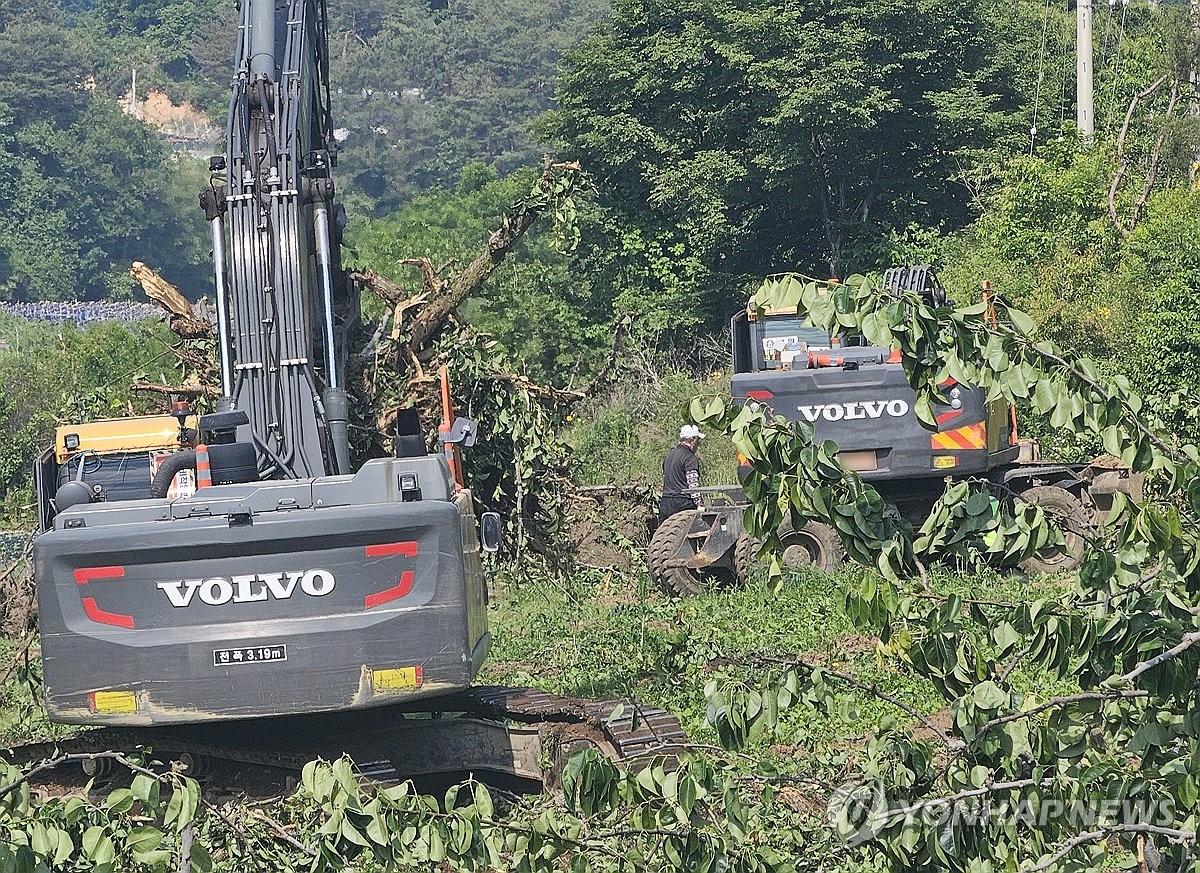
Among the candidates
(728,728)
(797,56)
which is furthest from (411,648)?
(797,56)

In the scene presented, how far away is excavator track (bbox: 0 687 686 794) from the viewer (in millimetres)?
10484

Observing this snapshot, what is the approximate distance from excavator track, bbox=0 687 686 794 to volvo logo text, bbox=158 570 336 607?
1292 mm

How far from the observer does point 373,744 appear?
1077cm

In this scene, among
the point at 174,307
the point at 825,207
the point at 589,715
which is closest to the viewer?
the point at 589,715

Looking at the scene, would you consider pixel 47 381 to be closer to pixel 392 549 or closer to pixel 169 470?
pixel 169 470

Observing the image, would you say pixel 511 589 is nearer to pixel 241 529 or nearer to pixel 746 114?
pixel 241 529

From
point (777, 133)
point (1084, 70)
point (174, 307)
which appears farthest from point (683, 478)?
point (777, 133)

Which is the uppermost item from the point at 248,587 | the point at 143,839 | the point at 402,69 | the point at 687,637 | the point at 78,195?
the point at 402,69

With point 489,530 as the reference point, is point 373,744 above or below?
below

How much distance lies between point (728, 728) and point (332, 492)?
520cm

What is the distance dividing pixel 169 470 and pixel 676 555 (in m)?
6.32

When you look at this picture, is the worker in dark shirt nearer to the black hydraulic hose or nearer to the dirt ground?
the dirt ground

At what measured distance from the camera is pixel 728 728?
15.5ft

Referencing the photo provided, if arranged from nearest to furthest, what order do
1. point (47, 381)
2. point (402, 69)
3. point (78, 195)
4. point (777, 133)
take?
point (777, 133) → point (47, 381) → point (78, 195) → point (402, 69)
